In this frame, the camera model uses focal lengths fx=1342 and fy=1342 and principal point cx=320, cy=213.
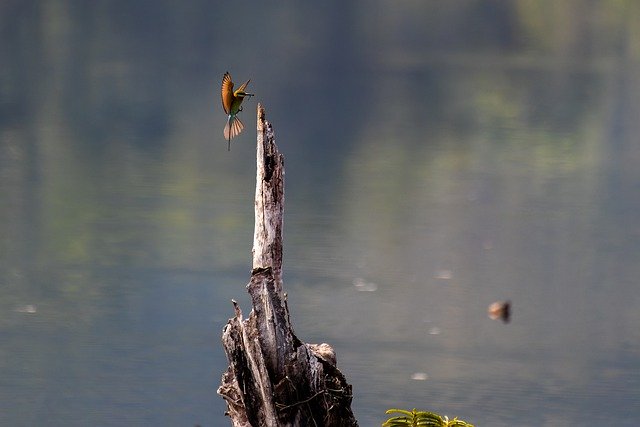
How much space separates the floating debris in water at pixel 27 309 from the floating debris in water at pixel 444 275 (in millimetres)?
1715

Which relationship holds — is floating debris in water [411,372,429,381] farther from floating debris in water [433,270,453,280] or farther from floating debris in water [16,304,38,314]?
floating debris in water [16,304,38,314]

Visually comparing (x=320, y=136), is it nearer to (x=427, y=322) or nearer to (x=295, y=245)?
(x=295, y=245)

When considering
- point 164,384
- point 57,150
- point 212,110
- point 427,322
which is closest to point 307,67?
point 212,110

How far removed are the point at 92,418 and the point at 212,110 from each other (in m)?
5.12

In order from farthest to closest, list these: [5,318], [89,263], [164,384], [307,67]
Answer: [307,67], [89,263], [5,318], [164,384]

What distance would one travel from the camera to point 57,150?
26.3ft

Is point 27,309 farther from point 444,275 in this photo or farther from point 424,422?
point 424,422

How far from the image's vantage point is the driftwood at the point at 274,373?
249 centimetres

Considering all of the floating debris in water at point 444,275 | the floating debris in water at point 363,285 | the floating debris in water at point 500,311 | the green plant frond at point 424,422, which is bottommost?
the green plant frond at point 424,422

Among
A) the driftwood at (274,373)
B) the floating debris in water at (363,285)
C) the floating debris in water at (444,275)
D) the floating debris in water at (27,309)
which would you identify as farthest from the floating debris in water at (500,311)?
the driftwood at (274,373)

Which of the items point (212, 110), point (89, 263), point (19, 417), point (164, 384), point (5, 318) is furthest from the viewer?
point (212, 110)

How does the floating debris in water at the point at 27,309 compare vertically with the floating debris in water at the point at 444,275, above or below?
below

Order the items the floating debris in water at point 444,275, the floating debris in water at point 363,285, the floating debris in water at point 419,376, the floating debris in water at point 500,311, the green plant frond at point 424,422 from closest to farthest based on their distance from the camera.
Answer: the green plant frond at point 424,422
the floating debris in water at point 419,376
the floating debris in water at point 500,311
the floating debris in water at point 363,285
the floating debris in water at point 444,275

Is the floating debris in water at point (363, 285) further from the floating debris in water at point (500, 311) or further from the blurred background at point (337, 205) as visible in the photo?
the floating debris in water at point (500, 311)
